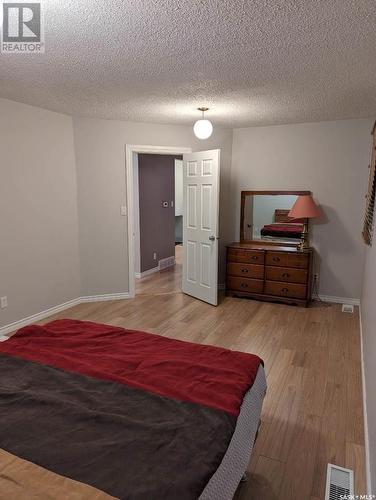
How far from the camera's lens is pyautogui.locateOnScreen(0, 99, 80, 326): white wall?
3.41m

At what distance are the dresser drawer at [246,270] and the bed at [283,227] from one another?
59 cm

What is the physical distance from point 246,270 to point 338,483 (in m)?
3.01

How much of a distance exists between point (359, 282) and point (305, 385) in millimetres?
2303

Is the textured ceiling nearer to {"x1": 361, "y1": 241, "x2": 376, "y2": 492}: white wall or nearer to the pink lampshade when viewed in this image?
the pink lampshade

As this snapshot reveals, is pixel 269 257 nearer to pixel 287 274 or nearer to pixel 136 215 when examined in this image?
pixel 287 274

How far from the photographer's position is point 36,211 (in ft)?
12.3

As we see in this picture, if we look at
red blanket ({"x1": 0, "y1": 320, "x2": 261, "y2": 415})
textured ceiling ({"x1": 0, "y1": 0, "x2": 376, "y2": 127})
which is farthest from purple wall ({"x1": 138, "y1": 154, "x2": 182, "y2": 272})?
red blanket ({"x1": 0, "y1": 320, "x2": 261, "y2": 415})

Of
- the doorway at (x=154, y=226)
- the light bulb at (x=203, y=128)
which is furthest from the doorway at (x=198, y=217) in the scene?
the light bulb at (x=203, y=128)

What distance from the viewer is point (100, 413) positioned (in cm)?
135

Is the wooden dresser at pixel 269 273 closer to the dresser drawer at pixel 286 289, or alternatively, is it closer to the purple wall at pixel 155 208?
the dresser drawer at pixel 286 289

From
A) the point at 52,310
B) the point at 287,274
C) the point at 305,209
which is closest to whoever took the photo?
the point at 52,310

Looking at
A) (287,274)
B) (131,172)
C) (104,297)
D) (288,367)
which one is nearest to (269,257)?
(287,274)

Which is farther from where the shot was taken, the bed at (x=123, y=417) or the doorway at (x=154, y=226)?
the doorway at (x=154, y=226)

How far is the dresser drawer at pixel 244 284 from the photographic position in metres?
4.54
